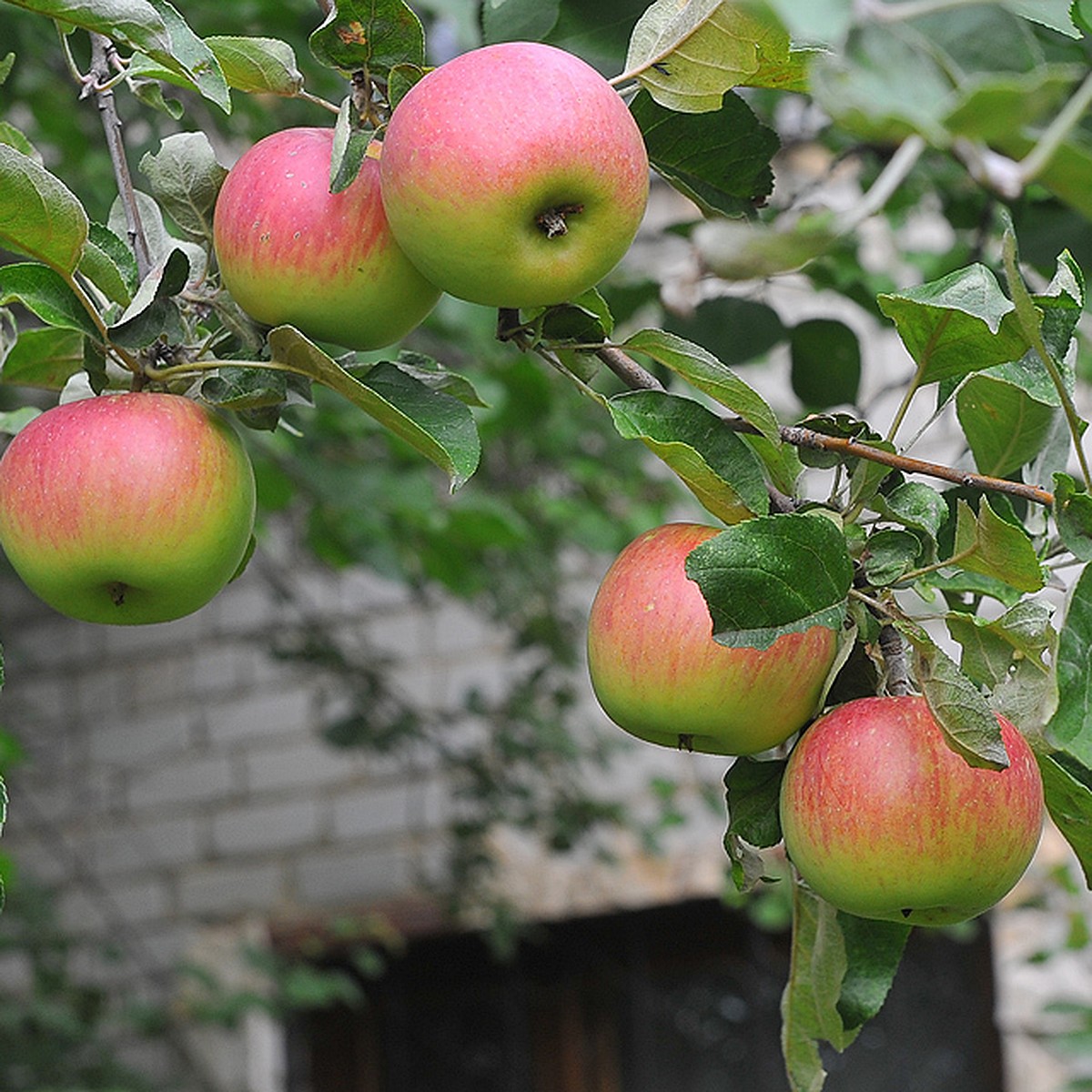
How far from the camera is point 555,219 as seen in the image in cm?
58

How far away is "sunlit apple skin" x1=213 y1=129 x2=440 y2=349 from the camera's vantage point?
2.05 feet

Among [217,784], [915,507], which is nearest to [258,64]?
[915,507]

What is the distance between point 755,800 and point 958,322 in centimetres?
24

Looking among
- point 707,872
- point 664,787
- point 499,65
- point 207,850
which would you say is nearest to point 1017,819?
point 499,65

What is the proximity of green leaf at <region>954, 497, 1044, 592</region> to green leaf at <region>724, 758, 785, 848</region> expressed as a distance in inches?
5.5

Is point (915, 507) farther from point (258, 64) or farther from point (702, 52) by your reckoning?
point (258, 64)

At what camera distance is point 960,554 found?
2.02ft

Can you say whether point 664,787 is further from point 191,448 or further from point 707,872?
point 191,448

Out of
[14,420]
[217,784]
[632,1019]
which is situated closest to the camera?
[14,420]

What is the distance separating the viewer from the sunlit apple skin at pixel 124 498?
25.0 inches

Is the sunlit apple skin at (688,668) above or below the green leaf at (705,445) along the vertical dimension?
below

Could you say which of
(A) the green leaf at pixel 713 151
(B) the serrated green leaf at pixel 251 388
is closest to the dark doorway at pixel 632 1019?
(A) the green leaf at pixel 713 151

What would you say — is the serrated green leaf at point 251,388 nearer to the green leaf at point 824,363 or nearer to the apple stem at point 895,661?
the apple stem at point 895,661

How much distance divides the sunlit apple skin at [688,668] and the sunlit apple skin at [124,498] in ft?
0.62
